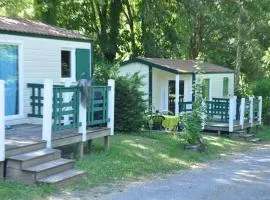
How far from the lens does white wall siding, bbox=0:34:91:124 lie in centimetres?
1263

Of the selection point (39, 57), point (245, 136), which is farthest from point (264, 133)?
point (39, 57)

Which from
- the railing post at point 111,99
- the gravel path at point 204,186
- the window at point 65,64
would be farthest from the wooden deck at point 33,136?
the window at point 65,64

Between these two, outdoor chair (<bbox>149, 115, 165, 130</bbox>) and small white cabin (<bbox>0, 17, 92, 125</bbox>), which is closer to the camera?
small white cabin (<bbox>0, 17, 92, 125</bbox>)

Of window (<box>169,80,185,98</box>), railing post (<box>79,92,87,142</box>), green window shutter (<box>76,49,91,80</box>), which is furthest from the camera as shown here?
window (<box>169,80,185,98</box>)

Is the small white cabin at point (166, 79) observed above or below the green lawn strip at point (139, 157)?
above

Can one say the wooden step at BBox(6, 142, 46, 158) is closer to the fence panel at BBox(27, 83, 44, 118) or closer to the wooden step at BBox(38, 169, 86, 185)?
the wooden step at BBox(38, 169, 86, 185)

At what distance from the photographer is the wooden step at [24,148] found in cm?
914

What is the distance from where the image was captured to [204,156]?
47.3ft

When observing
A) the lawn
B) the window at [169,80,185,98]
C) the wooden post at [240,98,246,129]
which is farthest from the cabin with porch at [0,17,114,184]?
the wooden post at [240,98,246,129]

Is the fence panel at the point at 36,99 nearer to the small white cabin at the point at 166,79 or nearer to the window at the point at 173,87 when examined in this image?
the small white cabin at the point at 166,79

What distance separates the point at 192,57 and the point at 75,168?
84.5 ft

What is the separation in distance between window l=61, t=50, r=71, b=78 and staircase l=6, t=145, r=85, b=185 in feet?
16.2

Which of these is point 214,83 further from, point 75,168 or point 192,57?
point 75,168

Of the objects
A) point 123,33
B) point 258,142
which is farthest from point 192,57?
point 258,142
